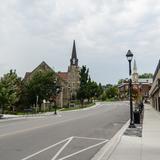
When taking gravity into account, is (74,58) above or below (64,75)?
above

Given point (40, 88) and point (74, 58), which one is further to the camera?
point (74, 58)

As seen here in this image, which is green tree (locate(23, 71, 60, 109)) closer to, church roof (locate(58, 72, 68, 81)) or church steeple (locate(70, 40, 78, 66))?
church roof (locate(58, 72, 68, 81))

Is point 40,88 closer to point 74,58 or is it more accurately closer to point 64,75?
point 64,75

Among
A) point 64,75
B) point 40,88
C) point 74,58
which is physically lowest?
point 40,88

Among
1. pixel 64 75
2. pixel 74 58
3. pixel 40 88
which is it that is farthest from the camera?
pixel 74 58

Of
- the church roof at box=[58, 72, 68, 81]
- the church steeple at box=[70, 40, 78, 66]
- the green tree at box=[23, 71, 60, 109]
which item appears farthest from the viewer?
the church steeple at box=[70, 40, 78, 66]

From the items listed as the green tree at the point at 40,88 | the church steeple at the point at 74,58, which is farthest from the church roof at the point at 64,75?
the green tree at the point at 40,88

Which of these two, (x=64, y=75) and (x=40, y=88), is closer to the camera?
(x=40, y=88)

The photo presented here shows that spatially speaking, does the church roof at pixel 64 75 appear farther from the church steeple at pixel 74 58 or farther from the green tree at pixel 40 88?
the green tree at pixel 40 88

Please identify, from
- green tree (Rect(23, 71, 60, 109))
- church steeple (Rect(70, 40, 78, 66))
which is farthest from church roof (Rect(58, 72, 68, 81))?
green tree (Rect(23, 71, 60, 109))

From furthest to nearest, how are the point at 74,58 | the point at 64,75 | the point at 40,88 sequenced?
1. the point at 74,58
2. the point at 64,75
3. the point at 40,88

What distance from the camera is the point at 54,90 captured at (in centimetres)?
8225

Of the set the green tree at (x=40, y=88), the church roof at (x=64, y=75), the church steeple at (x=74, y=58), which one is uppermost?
the church steeple at (x=74, y=58)

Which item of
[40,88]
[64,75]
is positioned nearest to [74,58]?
[64,75]
